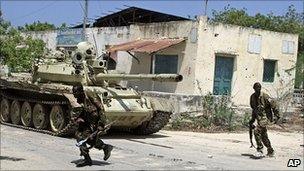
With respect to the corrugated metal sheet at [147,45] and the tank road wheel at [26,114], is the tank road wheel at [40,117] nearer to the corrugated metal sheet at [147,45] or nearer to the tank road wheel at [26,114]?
the tank road wheel at [26,114]

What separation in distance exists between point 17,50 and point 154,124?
1617cm

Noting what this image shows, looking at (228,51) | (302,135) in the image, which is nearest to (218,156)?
(302,135)

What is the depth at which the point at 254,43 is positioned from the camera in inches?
888

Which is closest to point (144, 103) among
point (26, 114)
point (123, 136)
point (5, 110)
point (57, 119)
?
point (123, 136)

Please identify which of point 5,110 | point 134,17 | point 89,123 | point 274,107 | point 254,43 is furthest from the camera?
point 134,17

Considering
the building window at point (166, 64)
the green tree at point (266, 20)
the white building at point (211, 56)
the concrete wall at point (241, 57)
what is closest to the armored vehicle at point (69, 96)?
the white building at point (211, 56)

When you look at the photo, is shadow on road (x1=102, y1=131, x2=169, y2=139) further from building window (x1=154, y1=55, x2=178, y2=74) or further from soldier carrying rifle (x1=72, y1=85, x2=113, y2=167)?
building window (x1=154, y1=55, x2=178, y2=74)

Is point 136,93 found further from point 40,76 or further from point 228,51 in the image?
point 228,51

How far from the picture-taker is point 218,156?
1141 cm

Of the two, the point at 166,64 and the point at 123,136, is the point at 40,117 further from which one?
the point at 166,64

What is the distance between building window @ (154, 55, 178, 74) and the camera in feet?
71.1

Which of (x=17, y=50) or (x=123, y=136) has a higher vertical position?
(x=17, y=50)

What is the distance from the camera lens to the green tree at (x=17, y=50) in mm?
28719

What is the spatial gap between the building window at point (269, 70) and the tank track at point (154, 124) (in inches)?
376
